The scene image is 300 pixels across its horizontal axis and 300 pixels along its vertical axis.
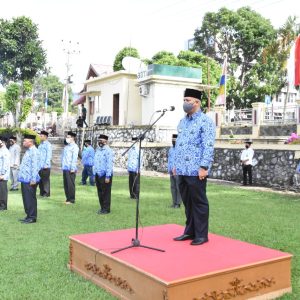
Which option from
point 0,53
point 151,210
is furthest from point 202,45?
point 151,210

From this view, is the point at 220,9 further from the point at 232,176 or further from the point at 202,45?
the point at 232,176

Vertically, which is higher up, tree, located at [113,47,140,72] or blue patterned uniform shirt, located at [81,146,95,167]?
tree, located at [113,47,140,72]

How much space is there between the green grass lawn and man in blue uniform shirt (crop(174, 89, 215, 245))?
116cm

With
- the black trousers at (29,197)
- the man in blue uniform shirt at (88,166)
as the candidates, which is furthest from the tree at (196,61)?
the black trousers at (29,197)

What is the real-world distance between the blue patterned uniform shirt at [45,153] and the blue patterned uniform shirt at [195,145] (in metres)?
6.83

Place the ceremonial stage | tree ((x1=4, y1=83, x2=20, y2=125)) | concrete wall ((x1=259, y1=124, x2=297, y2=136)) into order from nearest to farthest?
1. the ceremonial stage
2. concrete wall ((x1=259, y1=124, x2=297, y2=136))
3. tree ((x1=4, y1=83, x2=20, y2=125))

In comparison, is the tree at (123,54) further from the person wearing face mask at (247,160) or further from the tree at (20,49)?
the person wearing face mask at (247,160)

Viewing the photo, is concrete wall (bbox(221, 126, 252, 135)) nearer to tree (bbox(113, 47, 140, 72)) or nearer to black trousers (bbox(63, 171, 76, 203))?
tree (bbox(113, 47, 140, 72))

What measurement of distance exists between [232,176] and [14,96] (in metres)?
16.2

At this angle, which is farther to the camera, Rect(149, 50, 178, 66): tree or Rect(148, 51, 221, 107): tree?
Rect(148, 51, 221, 107): tree

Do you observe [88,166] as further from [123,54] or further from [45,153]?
[123,54]

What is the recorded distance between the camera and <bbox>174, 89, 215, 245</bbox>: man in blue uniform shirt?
5031 mm

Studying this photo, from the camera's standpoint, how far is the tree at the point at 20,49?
3027 cm

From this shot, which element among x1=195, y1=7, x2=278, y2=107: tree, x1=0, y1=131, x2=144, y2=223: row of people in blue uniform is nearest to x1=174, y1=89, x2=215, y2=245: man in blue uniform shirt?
x1=0, y1=131, x2=144, y2=223: row of people in blue uniform
